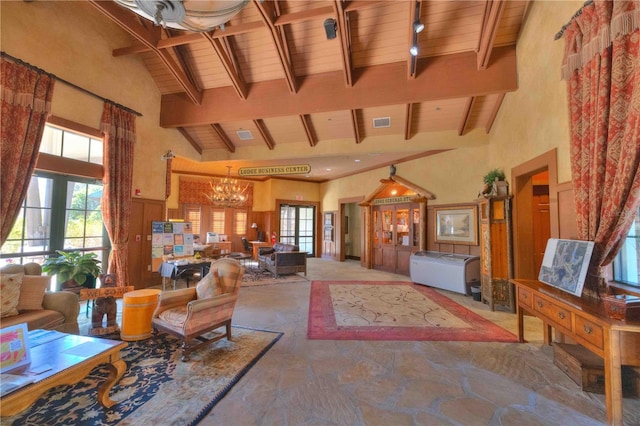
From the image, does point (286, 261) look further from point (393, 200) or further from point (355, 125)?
point (355, 125)

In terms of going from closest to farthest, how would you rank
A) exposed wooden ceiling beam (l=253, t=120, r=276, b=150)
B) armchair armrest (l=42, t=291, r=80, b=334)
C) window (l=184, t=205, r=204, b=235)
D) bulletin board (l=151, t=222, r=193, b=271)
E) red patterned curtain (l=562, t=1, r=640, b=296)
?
red patterned curtain (l=562, t=1, r=640, b=296) → armchair armrest (l=42, t=291, r=80, b=334) → bulletin board (l=151, t=222, r=193, b=271) → exposed wooden ceiling beam (l=253, t=120, r=276, b=150) → window (l=184, t=205, r=204, b=235)

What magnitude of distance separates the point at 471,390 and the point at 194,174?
34.0 feet

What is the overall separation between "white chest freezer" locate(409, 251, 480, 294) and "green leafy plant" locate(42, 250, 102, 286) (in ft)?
20.5

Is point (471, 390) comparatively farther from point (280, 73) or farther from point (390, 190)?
point (390, 190)

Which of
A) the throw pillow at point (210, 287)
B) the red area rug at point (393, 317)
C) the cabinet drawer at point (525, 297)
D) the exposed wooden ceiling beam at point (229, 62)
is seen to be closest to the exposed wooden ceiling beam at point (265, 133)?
the exposed wooden ceiling beam at point (229, 62)

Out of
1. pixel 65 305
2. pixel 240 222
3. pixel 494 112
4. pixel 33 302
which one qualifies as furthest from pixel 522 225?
pixel 240 222

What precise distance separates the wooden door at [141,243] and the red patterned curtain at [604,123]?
717 cm

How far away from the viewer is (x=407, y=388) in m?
2.46

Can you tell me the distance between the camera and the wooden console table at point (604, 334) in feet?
6.27

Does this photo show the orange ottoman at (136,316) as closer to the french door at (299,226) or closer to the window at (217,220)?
the window at (217,220)

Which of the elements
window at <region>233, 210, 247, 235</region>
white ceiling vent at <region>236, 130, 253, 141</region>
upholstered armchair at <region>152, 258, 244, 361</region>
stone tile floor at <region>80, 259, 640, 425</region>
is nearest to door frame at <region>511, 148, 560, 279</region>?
stone tile floor at <region>80, 259, 640, 425</region>

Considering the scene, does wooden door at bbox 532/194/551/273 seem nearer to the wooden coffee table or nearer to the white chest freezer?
the white chest freezer

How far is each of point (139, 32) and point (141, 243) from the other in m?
3.99

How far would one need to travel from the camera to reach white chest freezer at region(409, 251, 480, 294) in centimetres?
562
